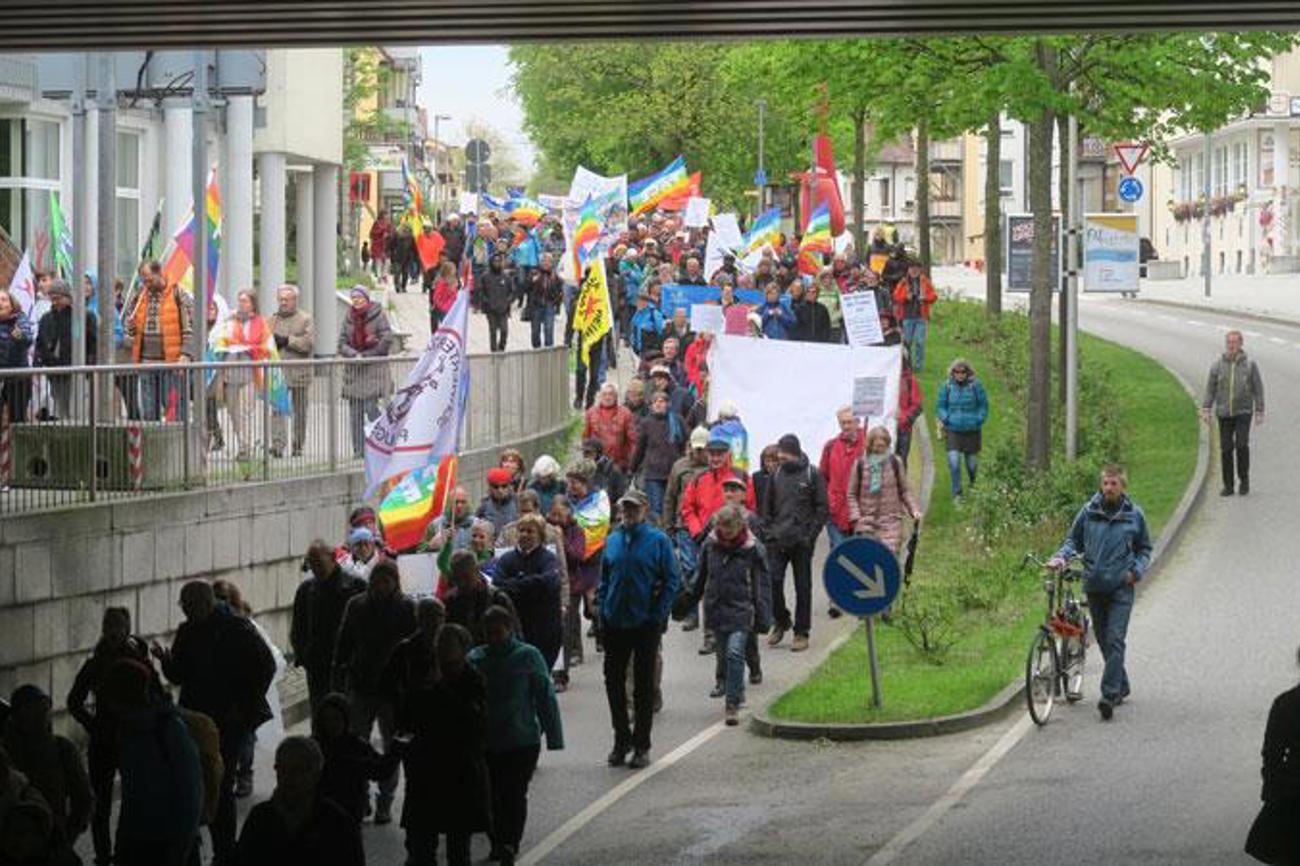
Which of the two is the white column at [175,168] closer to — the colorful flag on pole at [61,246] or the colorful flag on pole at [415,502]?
the colorful flag on pole at [61,246]

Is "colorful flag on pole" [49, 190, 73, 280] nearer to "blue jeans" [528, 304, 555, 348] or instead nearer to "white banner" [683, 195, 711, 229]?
"blue jeans" [528, 304, 555, 348]

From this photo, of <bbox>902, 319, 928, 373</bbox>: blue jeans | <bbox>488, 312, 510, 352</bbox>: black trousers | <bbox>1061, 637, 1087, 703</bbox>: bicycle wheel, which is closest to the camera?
<bbox>1061, 637, 1087, 703</bbox>: bicycle wheel

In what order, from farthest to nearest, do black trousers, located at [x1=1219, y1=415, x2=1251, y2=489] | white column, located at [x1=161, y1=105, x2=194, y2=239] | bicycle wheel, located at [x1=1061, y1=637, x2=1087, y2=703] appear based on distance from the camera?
white column, located at [x1=161, y1=105, x2=194, y2=239], black trousers, located at [x1=1219, y1=415, x2=1251, y2=489], bicycle wheel, located at [x1=1061, y1=637, x2=1087, y2=703]

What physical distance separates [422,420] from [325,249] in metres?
27.5

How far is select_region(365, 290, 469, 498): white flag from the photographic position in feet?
69.4

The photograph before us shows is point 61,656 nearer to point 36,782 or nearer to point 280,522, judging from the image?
point 280,522

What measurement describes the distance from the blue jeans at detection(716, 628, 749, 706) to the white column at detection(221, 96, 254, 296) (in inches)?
810

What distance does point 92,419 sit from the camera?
21391 mm

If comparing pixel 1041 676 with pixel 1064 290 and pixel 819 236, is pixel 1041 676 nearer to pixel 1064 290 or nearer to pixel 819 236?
pixel 1064 290

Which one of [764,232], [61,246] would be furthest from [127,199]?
[764,232]

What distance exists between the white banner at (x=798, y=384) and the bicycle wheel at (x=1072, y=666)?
28.4 ft

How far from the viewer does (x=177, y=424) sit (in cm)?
2239

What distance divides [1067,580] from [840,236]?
91.9 feet

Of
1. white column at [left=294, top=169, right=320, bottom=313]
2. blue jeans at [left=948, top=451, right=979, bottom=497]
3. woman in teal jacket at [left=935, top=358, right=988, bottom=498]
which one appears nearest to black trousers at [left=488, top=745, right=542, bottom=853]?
woman in teal jacket at [left=935, top=358, right=988, bottom=498]
